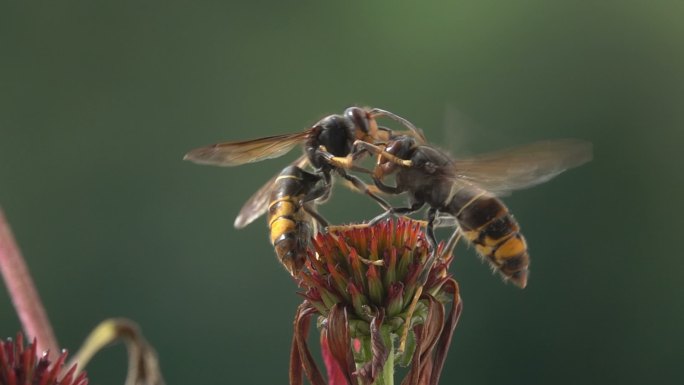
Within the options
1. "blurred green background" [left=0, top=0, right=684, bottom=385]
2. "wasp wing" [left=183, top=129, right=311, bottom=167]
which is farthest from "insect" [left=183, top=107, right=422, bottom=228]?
"blurred green background" [left=0, top=0, right=684, bottom=385]

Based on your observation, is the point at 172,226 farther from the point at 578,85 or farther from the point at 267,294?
the point at 578,85

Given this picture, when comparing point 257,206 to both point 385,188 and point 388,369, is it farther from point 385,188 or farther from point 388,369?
point 388,369

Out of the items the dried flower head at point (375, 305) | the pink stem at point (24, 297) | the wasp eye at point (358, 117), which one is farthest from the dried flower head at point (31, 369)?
the wasp eye at point (358, 117)

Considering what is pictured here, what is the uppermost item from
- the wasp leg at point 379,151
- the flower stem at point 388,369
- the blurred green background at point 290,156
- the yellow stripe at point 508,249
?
the wasp leg at point 379,151

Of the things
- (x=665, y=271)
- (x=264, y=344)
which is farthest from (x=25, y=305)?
(x=665, y=271)

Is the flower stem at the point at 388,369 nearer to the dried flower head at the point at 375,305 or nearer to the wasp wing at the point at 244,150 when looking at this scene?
the dried flower head at the point at 375,305

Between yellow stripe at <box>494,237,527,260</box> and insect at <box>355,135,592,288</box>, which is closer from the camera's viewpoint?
insect at <box>355,135,592,288</box>

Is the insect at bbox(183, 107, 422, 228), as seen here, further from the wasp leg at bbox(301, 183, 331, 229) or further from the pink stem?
the pink stem
